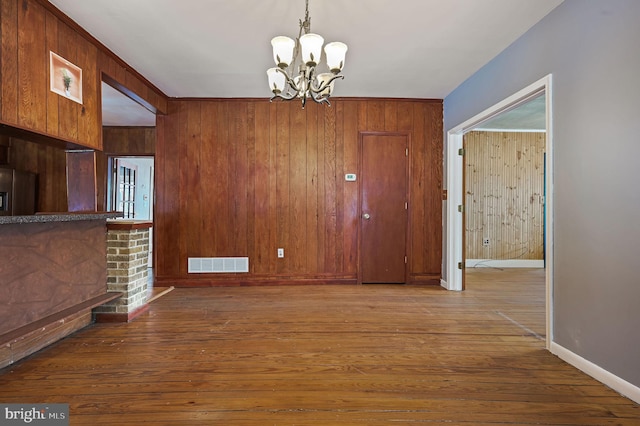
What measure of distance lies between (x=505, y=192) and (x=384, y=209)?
2.82 meters

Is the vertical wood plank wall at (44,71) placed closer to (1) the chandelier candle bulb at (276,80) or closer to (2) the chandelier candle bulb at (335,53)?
(1) the chandelier candle bulb at (276,80)

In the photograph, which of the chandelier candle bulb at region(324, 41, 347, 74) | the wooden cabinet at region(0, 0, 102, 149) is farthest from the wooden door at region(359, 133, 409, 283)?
the wooden cabinet at region(0, 0, 102, 149)

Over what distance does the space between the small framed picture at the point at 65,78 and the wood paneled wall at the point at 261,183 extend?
1.53 meters

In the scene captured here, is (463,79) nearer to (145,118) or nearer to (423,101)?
(423,101)

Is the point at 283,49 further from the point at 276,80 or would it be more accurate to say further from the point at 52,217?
the point at 52,217

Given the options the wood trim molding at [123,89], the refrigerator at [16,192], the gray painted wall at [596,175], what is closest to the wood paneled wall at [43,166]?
the refrigerator at [16,192]

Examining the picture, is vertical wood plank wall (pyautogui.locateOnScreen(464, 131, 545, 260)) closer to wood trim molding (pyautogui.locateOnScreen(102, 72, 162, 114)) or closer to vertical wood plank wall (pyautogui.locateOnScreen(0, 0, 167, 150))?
wood trim molding (pyautogui.locateOnScreen(102, 72, 162, 114))

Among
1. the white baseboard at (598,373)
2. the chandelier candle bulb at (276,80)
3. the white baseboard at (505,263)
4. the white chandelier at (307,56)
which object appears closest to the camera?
the white baseboard at (598,373)

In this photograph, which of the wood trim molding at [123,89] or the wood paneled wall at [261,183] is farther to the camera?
the wood paneled wall at [261,183]

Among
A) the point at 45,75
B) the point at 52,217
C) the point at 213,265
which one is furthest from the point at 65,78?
the point at 213,265

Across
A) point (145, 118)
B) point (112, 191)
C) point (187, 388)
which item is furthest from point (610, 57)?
point (112, 191)

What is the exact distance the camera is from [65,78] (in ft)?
7.90

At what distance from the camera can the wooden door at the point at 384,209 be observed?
4.12 m

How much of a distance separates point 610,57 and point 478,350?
6.68 feet
